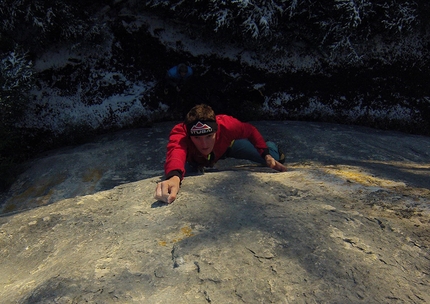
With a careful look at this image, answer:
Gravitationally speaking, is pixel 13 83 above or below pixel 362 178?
above

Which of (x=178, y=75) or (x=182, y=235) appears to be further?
(x=178, y=75)

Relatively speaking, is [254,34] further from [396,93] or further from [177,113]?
[396,93]

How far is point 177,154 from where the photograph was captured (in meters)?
3.04

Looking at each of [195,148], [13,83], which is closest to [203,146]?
[195,148]

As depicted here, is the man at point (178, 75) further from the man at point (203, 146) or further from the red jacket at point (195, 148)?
the red jacket at point (195, 148)

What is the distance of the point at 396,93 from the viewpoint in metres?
7.12

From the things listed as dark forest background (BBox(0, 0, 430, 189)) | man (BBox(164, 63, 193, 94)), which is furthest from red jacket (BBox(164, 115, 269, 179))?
dark forest background (BBox(0, 0, 430, 189))

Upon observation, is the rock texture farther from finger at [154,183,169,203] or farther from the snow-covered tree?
the snow-covered tree

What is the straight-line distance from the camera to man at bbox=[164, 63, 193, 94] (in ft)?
21.1

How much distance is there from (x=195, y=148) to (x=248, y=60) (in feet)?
14.0

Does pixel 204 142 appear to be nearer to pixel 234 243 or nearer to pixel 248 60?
pixel 234 243

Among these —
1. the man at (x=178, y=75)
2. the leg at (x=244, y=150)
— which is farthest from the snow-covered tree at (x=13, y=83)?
the leg at (x=244, y=150)

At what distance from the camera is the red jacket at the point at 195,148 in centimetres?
297

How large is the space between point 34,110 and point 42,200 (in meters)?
2.45
